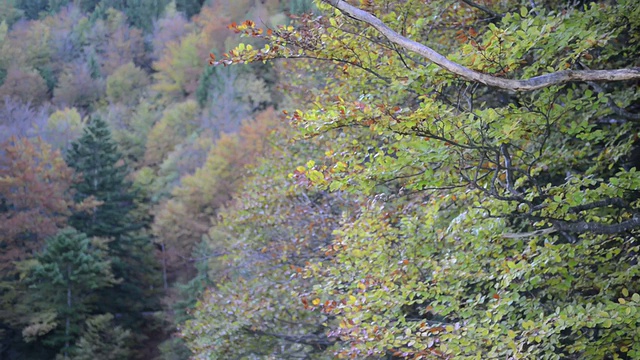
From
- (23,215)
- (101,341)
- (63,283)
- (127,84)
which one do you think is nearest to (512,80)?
(63,283)

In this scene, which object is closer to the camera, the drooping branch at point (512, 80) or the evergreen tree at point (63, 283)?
the drooping branch at point (512, 80)

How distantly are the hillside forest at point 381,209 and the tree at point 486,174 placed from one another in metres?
0.02

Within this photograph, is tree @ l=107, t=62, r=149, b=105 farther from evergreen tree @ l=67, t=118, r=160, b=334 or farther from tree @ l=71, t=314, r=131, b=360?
tree @ l=71, t=314, r=131, b=360

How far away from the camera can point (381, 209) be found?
5.80 metres

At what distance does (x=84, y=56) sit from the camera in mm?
51438

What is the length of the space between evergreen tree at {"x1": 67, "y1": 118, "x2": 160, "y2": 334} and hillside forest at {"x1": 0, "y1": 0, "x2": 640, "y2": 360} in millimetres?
99

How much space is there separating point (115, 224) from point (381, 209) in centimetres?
2065

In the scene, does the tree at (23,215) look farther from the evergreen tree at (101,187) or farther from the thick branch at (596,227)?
the thick branch at (596,227)

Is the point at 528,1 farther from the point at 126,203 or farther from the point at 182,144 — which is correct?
the point at 182,144

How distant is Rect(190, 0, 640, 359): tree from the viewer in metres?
3.65

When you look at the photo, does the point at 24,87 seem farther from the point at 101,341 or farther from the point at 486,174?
the point at 486,174

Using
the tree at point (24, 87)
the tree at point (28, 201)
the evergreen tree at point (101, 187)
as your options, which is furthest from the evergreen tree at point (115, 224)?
the tree at point (24, 87)

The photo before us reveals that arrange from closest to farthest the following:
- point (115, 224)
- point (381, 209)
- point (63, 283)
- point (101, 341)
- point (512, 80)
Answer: point (512, 80) < point (381, 209) < point (63, 283) < point (101, 341) < point (115, 224)

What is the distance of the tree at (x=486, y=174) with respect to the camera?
12.0ft
